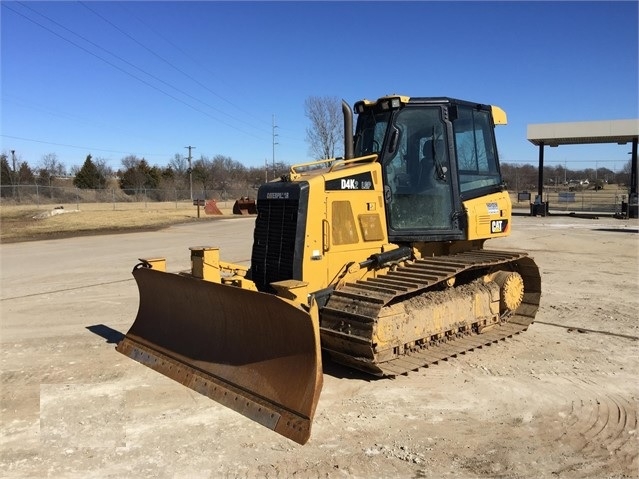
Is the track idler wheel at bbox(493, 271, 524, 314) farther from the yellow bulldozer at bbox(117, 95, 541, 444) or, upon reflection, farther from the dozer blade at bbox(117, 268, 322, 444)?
the dozer blade at bbox(117, 268, 322, 444)

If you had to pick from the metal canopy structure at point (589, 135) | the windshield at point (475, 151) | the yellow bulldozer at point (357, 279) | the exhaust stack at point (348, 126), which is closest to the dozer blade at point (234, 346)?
the yellow bulldozer at point (357, 279)

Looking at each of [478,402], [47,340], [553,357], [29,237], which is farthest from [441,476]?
[29,237]

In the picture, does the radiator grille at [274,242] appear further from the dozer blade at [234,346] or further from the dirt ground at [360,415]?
the dirt ground at [360,415]

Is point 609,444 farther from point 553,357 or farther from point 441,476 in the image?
point 553,357

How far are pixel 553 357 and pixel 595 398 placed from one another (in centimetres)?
124

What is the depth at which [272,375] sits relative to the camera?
4805mm

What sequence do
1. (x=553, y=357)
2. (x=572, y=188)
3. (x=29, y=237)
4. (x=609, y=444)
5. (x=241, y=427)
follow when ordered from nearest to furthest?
(x=609, y=444), (x=241, y=427), (x=553, y=357), (x=29, y=237), (x=572, y=188)

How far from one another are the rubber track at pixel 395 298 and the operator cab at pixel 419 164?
420 millimetres

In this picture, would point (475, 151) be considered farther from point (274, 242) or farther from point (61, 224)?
point (61, 224)

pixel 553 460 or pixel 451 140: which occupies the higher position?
pixel 451 140

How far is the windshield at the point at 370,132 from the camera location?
647cm

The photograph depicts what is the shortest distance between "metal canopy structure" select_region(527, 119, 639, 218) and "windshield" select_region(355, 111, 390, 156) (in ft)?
98.6

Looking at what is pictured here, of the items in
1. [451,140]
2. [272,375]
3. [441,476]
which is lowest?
[441,476]

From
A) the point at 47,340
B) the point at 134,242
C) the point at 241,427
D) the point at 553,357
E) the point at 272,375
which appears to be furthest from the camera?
the point at 134,242
